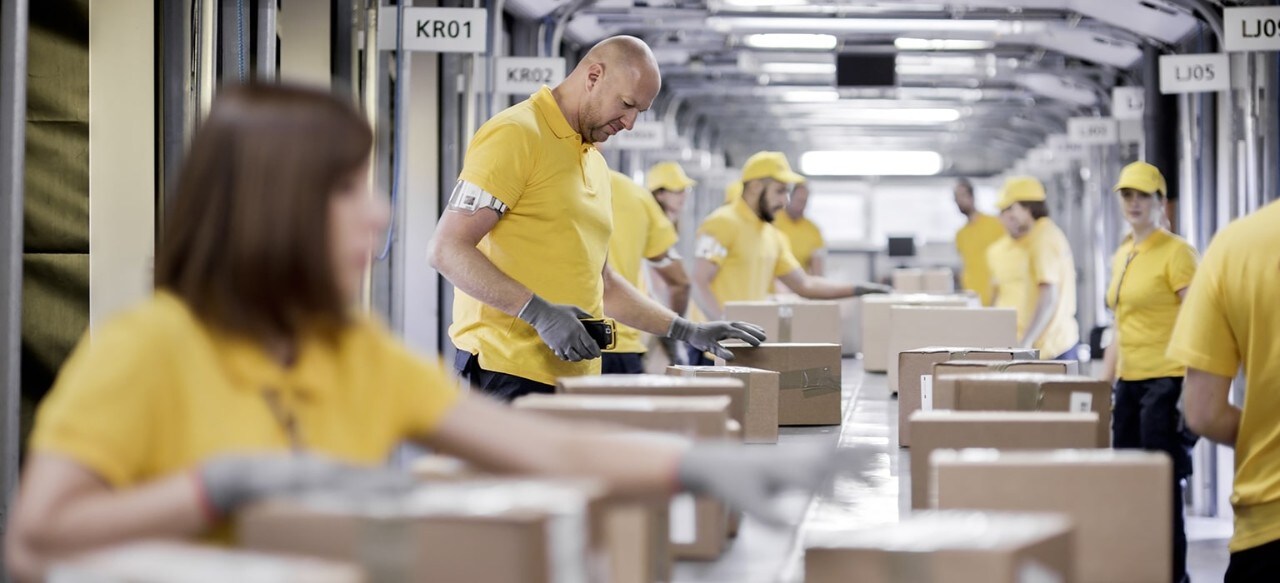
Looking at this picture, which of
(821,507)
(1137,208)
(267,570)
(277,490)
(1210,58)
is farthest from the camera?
(1210,58)

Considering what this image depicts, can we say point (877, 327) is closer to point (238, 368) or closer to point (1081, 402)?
point (1081, 402)

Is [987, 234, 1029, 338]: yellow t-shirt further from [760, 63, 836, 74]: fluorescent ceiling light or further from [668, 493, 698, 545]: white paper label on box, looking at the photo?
[668, 493, 698, 545]: white paper label on box

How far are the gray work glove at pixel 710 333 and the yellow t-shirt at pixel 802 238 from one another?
746 cm

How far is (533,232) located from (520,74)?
5.26m

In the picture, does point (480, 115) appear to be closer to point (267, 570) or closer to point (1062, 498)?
point (1062, 498)

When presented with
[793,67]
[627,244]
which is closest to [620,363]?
[627,244]

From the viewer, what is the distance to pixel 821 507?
7.78ft

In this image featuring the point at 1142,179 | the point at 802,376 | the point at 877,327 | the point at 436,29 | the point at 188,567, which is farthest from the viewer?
the point at 436,29

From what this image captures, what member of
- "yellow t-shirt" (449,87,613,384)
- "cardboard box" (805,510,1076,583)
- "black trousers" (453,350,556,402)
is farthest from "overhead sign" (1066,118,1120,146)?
"cardboard box" (805,510,1076,583)

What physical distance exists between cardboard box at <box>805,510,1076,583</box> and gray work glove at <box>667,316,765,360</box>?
203 cm

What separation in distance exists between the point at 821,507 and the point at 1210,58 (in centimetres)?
676

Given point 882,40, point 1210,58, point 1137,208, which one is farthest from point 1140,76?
point 1137,208

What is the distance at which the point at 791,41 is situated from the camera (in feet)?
41.4

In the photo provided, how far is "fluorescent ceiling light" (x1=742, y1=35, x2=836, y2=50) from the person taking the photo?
491 inches
